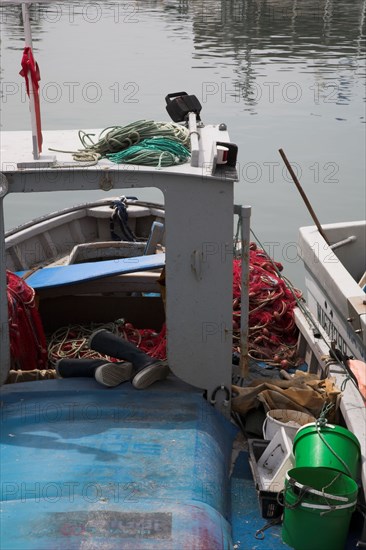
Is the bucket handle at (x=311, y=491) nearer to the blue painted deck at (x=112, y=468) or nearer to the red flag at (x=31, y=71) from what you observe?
the blue painted deck at (x=112, y=468)

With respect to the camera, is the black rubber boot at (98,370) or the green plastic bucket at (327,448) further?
the black rubber boot at (98,370)

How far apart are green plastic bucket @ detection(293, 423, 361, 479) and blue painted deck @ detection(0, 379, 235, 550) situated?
0.46 metres

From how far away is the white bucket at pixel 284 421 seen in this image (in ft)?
16.7

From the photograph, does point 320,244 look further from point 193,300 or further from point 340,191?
point 340,191

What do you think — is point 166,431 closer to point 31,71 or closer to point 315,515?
point 315,515

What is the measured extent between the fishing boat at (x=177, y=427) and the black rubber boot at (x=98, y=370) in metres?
0.05

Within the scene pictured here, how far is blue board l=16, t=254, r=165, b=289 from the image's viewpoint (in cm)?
644

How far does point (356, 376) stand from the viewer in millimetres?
5133

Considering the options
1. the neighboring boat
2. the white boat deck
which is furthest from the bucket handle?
the neighboring boat

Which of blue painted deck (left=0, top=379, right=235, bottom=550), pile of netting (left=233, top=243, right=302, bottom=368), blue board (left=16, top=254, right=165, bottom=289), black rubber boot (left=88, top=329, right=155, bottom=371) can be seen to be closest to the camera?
blue painted deck (left=0, top=379, right=235, bottom=550)

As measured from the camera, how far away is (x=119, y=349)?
5.48 metres

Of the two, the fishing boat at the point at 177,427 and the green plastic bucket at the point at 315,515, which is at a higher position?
the fishing boat at the point at 177,427

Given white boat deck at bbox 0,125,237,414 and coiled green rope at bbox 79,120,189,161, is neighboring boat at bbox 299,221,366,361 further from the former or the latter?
coiled green rope at bbox 79,120,189,161

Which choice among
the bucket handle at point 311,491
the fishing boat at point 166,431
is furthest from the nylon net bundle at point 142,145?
the bucket handle at point 311,491
